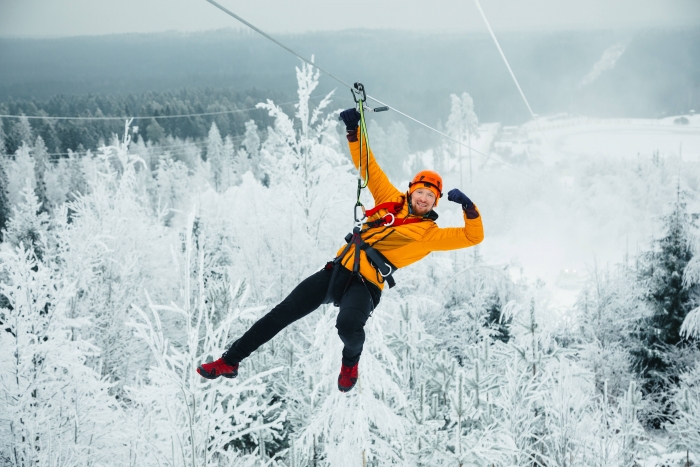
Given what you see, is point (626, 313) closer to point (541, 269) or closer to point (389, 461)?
point (389, 461)

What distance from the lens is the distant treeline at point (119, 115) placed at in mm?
51781

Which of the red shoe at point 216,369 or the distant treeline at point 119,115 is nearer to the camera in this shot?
the red shoe at point 216,369

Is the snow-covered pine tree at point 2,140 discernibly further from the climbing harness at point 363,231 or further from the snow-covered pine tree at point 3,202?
the climbing harness at point 363,231

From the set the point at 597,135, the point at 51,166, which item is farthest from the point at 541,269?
the point at 51,166

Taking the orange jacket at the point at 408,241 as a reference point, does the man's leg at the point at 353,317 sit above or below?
below

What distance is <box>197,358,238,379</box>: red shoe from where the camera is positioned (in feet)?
14.0

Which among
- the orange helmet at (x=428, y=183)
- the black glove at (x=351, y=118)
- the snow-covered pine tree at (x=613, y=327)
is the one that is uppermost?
the black glove at (x=351, y=118)

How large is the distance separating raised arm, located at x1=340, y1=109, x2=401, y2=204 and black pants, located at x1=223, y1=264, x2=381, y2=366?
107 centimetres

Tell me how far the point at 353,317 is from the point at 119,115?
242 ft

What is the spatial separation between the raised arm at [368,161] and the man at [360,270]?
0.02 meters

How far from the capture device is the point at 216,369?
428 centimetres

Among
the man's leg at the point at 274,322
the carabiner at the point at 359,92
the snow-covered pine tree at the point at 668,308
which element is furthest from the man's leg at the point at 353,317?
the snow-covered pine tree at the point at 668,308

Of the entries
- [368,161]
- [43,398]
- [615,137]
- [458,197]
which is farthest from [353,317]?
[615,137]

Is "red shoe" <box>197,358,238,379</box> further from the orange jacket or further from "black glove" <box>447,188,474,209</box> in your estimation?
"black glove" <box>447,188,474,209</box>
